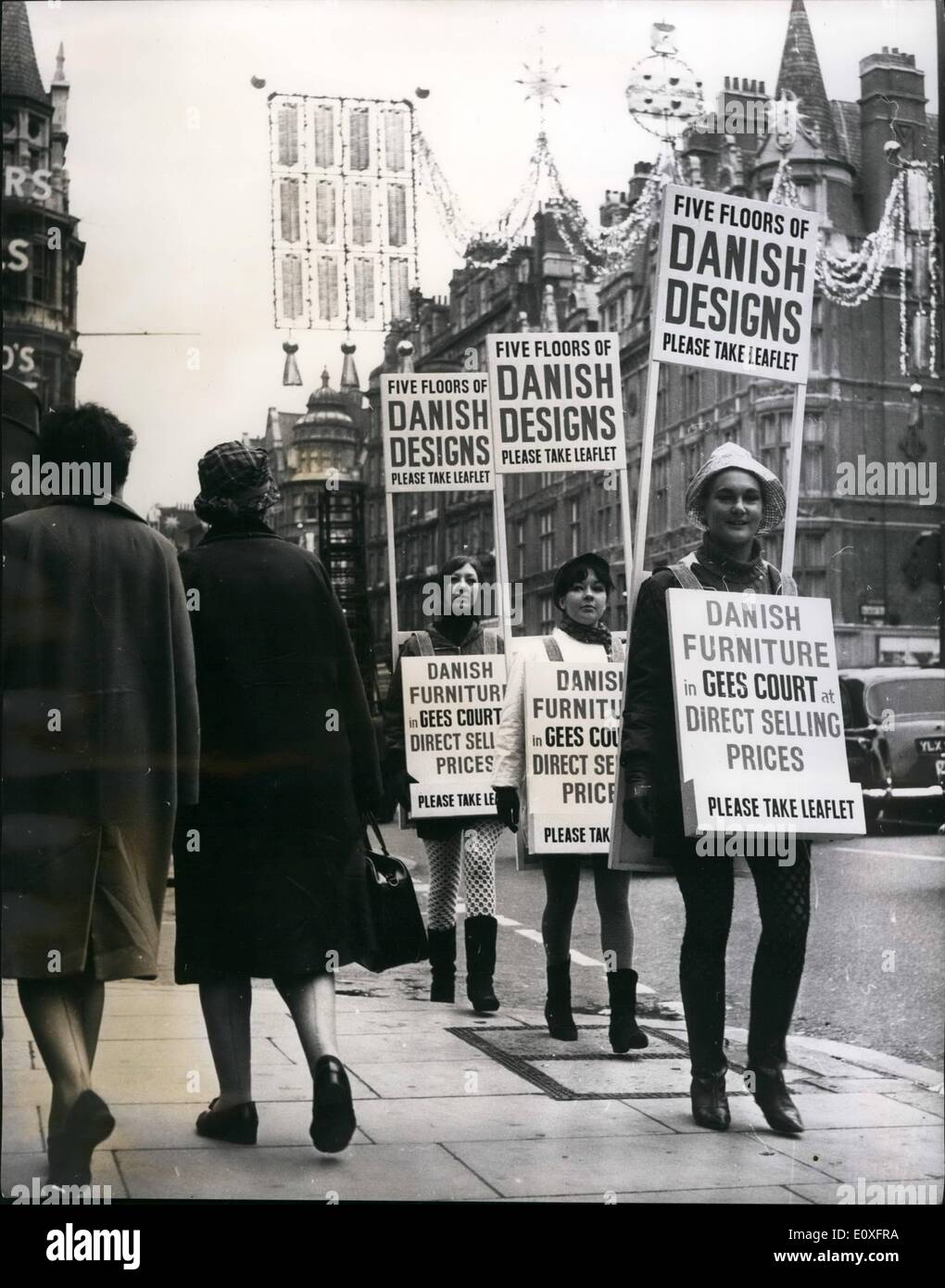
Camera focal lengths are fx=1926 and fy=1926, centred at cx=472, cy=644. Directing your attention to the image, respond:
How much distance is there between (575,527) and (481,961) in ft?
4.94

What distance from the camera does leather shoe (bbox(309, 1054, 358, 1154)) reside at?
18.3 ft

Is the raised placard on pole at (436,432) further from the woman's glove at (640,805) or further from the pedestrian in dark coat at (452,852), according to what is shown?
the woman's glove at (640,805)

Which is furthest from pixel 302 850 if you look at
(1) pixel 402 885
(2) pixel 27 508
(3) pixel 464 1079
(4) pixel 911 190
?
(4) pixel 911 190

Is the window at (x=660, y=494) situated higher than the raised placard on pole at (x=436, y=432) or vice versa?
the raised placard on pole at (x=436, y=432)

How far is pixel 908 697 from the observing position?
624 centimetres

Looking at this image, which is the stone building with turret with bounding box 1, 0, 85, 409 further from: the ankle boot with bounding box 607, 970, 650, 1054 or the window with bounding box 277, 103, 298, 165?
the ankle boot with bounding box 607, 970, 650, 1054

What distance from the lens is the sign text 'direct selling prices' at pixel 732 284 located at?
248 inches

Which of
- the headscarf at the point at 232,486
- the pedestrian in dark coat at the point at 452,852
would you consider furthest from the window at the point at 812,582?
the headscarf at the point at 232,486

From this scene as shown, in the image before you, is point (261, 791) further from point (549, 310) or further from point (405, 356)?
point (549, 310)

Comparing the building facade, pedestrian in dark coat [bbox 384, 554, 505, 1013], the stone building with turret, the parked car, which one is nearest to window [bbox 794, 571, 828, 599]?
the building facade

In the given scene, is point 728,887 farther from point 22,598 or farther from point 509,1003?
point 22,598

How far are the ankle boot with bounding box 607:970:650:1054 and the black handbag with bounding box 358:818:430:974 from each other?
855 millimetres

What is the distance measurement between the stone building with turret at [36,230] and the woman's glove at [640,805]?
83.0 inches
